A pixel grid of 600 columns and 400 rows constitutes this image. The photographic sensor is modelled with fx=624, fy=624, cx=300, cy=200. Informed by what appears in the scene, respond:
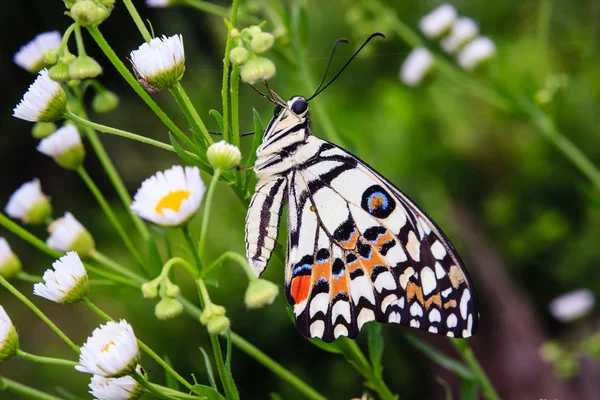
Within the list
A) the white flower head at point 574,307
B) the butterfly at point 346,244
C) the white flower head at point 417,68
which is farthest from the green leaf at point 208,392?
the white flower head at point 574,307

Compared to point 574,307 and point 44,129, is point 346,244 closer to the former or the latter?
point 44,129

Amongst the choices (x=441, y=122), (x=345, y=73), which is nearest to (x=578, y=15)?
(x=441, y=122)

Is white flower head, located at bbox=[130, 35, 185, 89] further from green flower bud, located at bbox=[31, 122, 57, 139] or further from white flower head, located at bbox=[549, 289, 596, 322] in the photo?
white flower head, located at bbox=[549, 289, 596, 322]

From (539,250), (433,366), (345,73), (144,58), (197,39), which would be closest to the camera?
(144,58)

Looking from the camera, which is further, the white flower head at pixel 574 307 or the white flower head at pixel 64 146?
the white flower head at pixel 574 307

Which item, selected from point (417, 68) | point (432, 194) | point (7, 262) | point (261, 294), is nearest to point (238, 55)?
point (261, 294)

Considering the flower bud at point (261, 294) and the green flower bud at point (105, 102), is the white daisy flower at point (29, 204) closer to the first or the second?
the green flower bud at point (105, 102)

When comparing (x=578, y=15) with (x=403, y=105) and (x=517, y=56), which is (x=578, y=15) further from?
(x=403, y=105)
